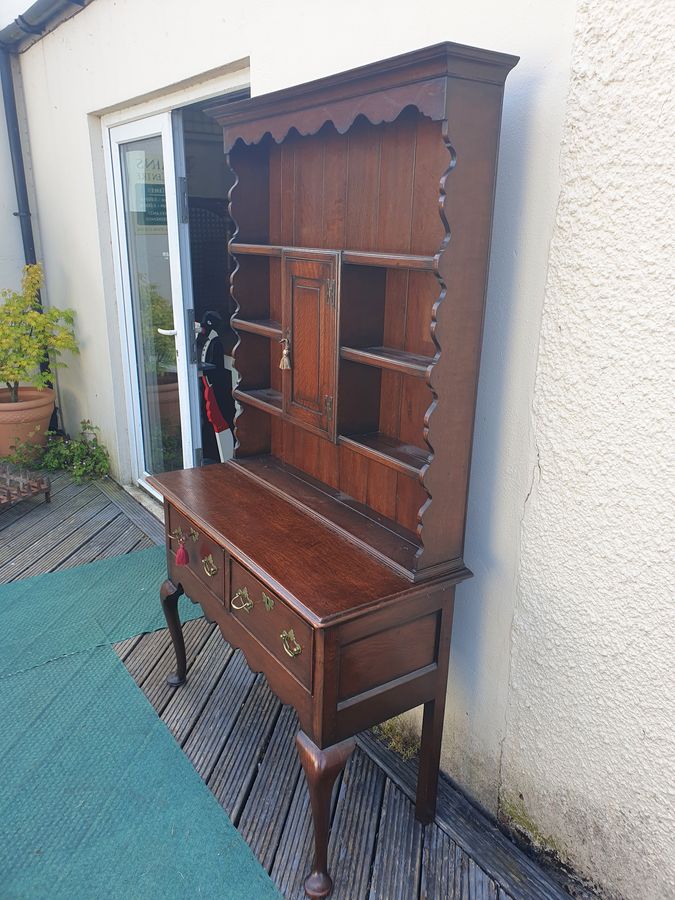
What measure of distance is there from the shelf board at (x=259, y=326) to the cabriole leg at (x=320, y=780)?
1.16 metres

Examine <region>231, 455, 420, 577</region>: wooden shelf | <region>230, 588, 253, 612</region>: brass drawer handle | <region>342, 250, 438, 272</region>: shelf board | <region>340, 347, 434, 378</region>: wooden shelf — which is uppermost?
<region>342, 250, 438, 272</region>: shelf board

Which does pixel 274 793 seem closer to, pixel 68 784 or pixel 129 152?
pixel 68 784

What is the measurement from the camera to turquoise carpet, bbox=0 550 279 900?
6.08 ft

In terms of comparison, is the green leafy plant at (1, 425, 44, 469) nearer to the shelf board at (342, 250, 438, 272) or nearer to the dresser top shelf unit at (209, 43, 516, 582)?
the dresser top shelf unit at (209, 43, 516, 582)

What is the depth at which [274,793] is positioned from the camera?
2141 mm

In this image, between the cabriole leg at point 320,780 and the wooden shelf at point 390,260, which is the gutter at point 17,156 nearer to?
the wooden shelf at point 390,260

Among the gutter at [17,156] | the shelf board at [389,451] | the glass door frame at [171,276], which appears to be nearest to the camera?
the shelf board at [389,451]

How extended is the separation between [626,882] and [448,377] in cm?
129

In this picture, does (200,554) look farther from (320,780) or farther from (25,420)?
(25,420)

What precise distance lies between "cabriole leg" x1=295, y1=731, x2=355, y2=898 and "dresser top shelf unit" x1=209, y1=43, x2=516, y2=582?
47 cm

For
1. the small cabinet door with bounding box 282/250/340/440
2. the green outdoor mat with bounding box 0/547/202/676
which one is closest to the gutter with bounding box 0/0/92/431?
the green outdoor mat with bounding box 0/547/202/676

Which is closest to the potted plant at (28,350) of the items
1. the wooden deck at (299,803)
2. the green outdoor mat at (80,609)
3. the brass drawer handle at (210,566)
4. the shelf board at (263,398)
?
the green outdoor mat at (80,609)

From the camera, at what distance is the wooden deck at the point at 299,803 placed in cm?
185

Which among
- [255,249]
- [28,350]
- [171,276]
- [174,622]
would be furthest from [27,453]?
[255,249]
